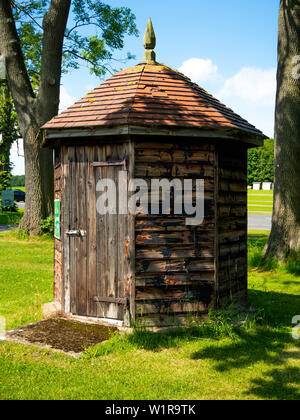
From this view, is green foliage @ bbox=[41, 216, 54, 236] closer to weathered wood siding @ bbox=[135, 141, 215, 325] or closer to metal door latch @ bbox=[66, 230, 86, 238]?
metal door latch @ bbox=[66, 230, 86, 238]

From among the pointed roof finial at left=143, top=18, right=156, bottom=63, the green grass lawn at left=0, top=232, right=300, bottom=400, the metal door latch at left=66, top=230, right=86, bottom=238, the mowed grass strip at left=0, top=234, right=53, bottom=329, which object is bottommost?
the green grass lawn at left=0, top=232, right=300, bottom=400

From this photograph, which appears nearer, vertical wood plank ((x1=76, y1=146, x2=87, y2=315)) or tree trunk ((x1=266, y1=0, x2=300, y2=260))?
vertical wood plank ((x1=76, y1=146, x2=87, y2=315))

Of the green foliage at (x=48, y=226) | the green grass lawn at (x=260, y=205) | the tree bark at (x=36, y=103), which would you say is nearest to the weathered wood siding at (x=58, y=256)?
the green foliage at (x=48, y=226)

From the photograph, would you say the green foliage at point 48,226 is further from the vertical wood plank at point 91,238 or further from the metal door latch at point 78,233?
the vertical wood plank at point 91,238

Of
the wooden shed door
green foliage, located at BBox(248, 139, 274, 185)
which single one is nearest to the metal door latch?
the wooden shed door

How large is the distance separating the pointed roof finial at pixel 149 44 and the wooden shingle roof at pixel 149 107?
0.70 ft

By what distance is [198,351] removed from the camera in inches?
225

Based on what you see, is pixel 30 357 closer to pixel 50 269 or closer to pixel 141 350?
pixel 141 350

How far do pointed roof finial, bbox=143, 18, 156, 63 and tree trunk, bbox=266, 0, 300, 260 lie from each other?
5135 mm

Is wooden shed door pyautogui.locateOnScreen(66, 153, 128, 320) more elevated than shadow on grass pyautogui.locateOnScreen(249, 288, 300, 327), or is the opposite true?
wooden shed door pyautogui.locateOnScreen(66, 153, 128, 320)

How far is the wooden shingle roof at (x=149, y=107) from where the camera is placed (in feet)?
20.6

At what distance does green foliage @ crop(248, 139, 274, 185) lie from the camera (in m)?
82.9

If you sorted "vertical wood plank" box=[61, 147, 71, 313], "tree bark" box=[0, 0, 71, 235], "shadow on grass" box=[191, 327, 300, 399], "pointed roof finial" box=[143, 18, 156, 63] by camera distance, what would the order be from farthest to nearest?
1. "tree bark" box=[0, 0, 71, 235]
2. "pointed roof finial" box=[143, 18, 156, 63]
3. "vertical wood plank" box=[61, 147, 71, 313]
4. "shadow on grass" box=[191, 327, 300, 399]

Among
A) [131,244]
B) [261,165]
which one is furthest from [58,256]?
[261,165]
